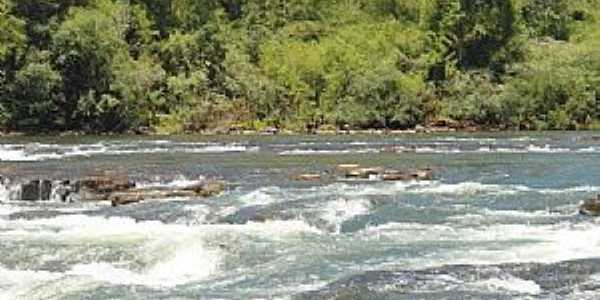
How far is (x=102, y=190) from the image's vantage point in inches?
1198

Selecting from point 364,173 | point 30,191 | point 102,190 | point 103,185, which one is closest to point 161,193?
point 102,190

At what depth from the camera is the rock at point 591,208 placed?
2462 cm

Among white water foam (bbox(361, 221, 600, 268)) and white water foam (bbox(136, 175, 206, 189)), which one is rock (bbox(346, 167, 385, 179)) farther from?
white water foam (bbox(361, 221, 600, 268))

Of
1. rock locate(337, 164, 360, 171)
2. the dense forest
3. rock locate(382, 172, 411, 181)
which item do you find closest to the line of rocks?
rock locate(382, 172, 411, 181)

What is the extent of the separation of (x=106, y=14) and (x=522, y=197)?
51336 mm

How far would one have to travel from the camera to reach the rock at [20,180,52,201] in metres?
30.9

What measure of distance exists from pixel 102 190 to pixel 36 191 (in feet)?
7.38

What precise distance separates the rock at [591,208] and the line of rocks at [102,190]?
408 inches

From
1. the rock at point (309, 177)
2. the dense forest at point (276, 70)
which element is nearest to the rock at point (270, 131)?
the dense forest at point (276, 70)

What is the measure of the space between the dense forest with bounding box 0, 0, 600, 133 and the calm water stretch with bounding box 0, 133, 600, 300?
1026 inches

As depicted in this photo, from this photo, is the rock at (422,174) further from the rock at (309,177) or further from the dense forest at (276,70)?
the dense forest at (276,70)

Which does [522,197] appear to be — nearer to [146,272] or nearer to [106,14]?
[146,272]

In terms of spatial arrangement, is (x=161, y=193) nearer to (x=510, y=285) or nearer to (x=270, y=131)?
(x=510, y=285)

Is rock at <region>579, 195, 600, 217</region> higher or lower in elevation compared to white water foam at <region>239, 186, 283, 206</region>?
higher
